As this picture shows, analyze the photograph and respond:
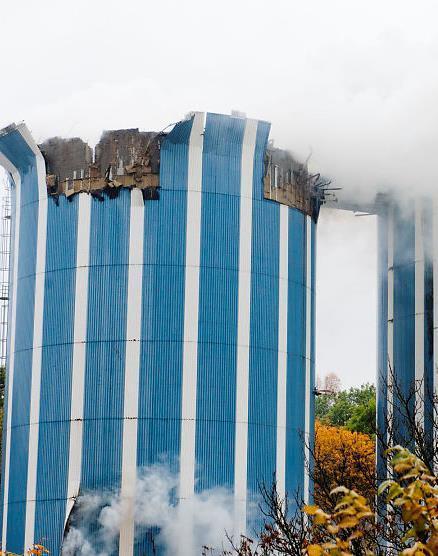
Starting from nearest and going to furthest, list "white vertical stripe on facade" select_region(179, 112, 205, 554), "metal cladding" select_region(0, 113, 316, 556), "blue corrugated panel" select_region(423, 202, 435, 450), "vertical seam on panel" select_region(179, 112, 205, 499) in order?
"white vertical stripe on facade" select_region(179, 112, 205, 554)
"vertical seam on panel" select_region(179, 112, 205, 499)
"metal cladding" select_region(0, 113, 316, 556)
"blue corrugated panel" select_region(423, 202, 435, 450)

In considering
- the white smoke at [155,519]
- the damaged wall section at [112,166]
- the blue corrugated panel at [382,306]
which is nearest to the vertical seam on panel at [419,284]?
the blue corrugated panel at [382,306]

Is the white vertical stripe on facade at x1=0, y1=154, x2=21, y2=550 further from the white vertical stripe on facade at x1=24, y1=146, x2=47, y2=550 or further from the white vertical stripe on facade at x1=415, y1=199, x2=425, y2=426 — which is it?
the white vertical stripe on facade at x1=415, y1=199, x2=425, y2=426

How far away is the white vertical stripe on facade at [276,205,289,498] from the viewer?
46.2 metres

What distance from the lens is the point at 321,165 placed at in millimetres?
50781

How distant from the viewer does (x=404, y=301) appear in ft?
176

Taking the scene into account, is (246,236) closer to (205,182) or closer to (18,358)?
(205,182)

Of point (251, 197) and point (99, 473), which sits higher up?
point (251, 197)

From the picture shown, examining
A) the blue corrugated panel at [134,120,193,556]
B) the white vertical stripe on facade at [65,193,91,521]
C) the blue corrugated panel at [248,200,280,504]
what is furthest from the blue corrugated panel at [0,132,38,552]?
the blue corrugated panel at [248,200,280,504]

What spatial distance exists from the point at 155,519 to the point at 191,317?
6.96 m

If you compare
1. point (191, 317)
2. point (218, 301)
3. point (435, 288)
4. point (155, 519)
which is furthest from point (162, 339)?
point (435, 288)

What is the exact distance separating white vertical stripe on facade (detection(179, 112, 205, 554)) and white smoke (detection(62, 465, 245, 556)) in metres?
0.24

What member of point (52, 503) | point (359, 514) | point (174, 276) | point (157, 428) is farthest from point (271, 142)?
point (359, 514)

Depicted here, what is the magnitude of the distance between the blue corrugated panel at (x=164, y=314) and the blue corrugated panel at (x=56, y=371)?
2.67 metres

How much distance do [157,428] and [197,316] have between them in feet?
13.4
